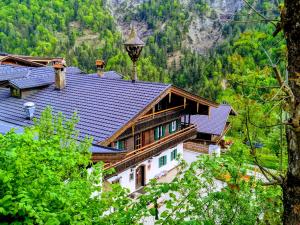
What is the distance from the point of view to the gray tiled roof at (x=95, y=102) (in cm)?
1548

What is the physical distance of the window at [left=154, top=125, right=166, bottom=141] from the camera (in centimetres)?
2020

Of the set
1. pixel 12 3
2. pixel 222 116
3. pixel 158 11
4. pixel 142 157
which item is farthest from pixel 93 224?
pixel 158 11

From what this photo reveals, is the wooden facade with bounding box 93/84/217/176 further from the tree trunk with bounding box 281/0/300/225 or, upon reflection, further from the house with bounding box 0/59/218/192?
the tree trunk with bounding box 281/0/300/225

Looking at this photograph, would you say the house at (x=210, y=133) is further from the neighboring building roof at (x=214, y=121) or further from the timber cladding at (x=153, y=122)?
the timber cladding at (x=153, y=122)

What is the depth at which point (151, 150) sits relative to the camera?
1816 centimetres

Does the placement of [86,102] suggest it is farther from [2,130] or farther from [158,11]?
[158,11]

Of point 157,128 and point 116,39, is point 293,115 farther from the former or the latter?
point 116,39

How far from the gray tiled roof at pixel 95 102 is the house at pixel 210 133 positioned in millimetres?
13349

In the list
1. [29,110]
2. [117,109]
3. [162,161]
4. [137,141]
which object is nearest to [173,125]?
[162,161]

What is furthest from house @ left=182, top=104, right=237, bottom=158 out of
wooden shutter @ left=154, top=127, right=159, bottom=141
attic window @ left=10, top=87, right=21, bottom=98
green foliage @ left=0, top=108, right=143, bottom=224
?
green foliage @ left=0, top=108, right=143, bottom=224

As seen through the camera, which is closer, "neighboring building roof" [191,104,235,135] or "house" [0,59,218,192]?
"house" [0,59,218,192]

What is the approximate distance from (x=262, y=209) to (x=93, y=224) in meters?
2.67

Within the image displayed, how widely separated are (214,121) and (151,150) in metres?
16.2

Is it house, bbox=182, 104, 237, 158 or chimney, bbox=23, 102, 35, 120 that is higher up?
chimney, bbox=23, 102, 35, 120
